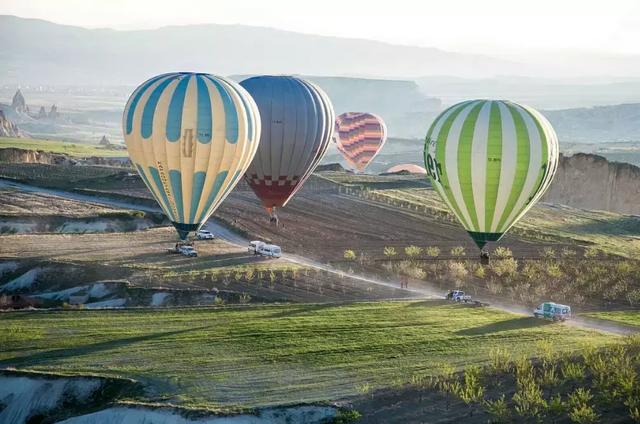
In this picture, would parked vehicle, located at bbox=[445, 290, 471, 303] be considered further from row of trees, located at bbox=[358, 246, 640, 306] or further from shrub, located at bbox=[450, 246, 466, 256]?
shrub, located at bbox=[450, 246, 466, 256]

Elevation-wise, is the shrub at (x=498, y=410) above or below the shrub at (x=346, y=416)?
above

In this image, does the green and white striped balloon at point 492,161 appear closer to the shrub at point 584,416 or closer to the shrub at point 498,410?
the shrub at point 498,410

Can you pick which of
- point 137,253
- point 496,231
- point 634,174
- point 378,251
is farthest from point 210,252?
point 634,174

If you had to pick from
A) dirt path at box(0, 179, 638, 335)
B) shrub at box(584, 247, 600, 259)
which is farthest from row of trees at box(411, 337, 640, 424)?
shrub at box(584, 247, 600, 259)

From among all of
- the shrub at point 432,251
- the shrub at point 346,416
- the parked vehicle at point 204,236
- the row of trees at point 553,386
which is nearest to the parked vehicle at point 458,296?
the shrub at point 432,251

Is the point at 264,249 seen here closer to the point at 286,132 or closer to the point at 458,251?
the point at 286,132

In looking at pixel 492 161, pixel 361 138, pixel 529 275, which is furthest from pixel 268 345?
pixel 361 138

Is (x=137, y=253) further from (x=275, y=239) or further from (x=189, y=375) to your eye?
(x=189, y=375)
